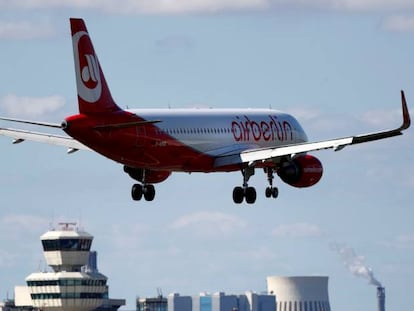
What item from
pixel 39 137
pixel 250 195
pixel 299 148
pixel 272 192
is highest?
pixel 39 137

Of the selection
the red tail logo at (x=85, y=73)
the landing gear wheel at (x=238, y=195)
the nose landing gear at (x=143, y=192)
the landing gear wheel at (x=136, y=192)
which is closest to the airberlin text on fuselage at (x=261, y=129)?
the landing gear wheel at (x=238, y=195)

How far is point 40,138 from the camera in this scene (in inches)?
5477

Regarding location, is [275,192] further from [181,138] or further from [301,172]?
[181,138]

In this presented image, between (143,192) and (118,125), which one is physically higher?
(118,125)

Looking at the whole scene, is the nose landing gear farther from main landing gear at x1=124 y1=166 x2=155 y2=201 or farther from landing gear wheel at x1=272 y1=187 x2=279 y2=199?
landing gear wheel at x1=272 y1=187 x2=279 y2=199

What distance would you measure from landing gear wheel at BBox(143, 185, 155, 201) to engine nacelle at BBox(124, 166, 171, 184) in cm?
52

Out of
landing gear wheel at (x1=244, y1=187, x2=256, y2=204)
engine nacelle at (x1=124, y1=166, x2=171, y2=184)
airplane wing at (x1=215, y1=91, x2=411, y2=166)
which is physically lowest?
landing gear wheel at (x1=244, y1=187, x2=256, y2=204)

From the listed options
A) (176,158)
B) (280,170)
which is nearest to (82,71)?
(176,158)

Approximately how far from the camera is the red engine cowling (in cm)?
13488

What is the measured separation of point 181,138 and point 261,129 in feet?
37.4

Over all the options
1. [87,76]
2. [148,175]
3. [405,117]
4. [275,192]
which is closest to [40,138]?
[148,175]

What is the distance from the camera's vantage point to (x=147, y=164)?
128 meters

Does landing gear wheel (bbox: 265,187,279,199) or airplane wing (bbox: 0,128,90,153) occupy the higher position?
airplane wing (bbox: 0,128,90,153)

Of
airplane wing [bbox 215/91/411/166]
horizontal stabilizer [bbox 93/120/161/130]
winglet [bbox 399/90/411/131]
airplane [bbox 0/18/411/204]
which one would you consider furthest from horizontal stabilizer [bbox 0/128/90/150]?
winglet [bbox 399/90/411/131]
